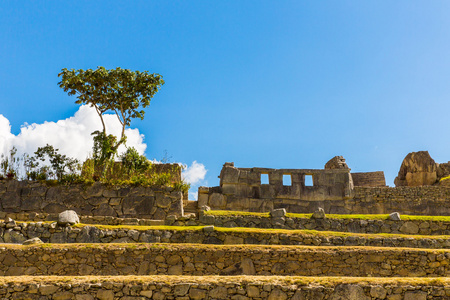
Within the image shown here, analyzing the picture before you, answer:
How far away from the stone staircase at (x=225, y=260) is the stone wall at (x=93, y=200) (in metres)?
1.53

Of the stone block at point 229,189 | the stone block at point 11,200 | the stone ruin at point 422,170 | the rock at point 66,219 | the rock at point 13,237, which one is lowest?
the rock at point 13,237

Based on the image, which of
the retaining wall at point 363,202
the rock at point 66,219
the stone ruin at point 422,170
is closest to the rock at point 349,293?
the rock at point 66,219

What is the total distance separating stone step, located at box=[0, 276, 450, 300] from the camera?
8320 millimetres

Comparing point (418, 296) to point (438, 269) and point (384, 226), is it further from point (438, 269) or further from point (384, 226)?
point (384, 226)

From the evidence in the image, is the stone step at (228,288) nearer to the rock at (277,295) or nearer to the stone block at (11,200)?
the rock at (277,295)

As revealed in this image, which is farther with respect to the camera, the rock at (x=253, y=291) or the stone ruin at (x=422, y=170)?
the stone ruin at (x=422, y=170)

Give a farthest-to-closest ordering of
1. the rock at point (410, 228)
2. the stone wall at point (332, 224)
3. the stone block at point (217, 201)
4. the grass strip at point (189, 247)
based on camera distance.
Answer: the stone block at point (217, 201) → the rock at point (410, 228) → the stone wall at point (332, 224) → the grass strip at point (189, 247)

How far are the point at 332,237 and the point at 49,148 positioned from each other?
13.2 metres

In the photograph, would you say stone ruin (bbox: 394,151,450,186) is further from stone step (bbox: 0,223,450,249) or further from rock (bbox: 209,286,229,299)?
rock (bbox: 209,286,229,299)

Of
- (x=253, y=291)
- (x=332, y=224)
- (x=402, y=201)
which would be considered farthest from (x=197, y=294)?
(x=402, y=201)

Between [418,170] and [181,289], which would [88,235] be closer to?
[181,289]

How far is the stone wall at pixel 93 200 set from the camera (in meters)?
18.3

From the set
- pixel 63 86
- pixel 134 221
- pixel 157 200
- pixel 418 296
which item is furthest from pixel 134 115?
pixel 418 296

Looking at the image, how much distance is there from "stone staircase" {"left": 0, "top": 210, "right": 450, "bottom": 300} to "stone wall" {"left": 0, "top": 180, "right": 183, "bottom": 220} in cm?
153
